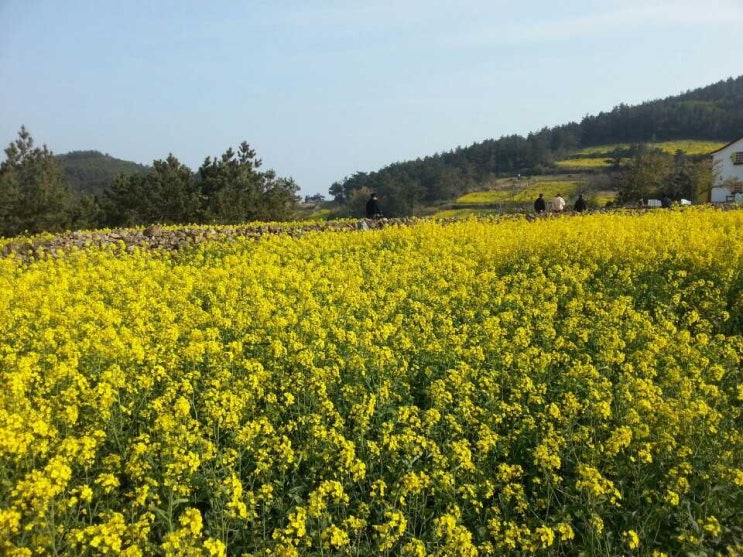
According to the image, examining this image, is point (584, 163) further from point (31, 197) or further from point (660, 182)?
point (31, 197)

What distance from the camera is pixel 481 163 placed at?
110m

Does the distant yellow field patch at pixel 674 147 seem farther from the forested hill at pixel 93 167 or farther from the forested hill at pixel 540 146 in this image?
the forested hill at pixel 93 167

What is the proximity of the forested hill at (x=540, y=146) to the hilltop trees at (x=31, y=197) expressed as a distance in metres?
48.6

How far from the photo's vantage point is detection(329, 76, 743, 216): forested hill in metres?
91.1

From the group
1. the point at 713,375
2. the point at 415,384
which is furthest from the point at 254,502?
the point at 713,375

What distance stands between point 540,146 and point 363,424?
113 metres

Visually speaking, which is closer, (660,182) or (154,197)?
(154,197)

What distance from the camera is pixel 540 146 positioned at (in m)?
111

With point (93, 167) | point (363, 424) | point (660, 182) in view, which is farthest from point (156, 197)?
point (93, 167)

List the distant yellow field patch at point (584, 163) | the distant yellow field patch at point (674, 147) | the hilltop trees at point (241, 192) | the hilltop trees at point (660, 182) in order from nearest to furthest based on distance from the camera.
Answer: the hilltop trees at point (241, 192)
the hilltop trees at point (660, 182)
the distant yellow field patch at point (674, 147)
the distant yellow field patch at point (584, 163)

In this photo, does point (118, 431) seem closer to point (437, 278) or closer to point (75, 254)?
point (437, 278)

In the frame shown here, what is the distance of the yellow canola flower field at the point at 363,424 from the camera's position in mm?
3588

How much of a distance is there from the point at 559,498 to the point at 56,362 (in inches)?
173

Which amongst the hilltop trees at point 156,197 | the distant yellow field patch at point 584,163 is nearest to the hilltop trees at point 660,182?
the hilltop trees at point 156,197
